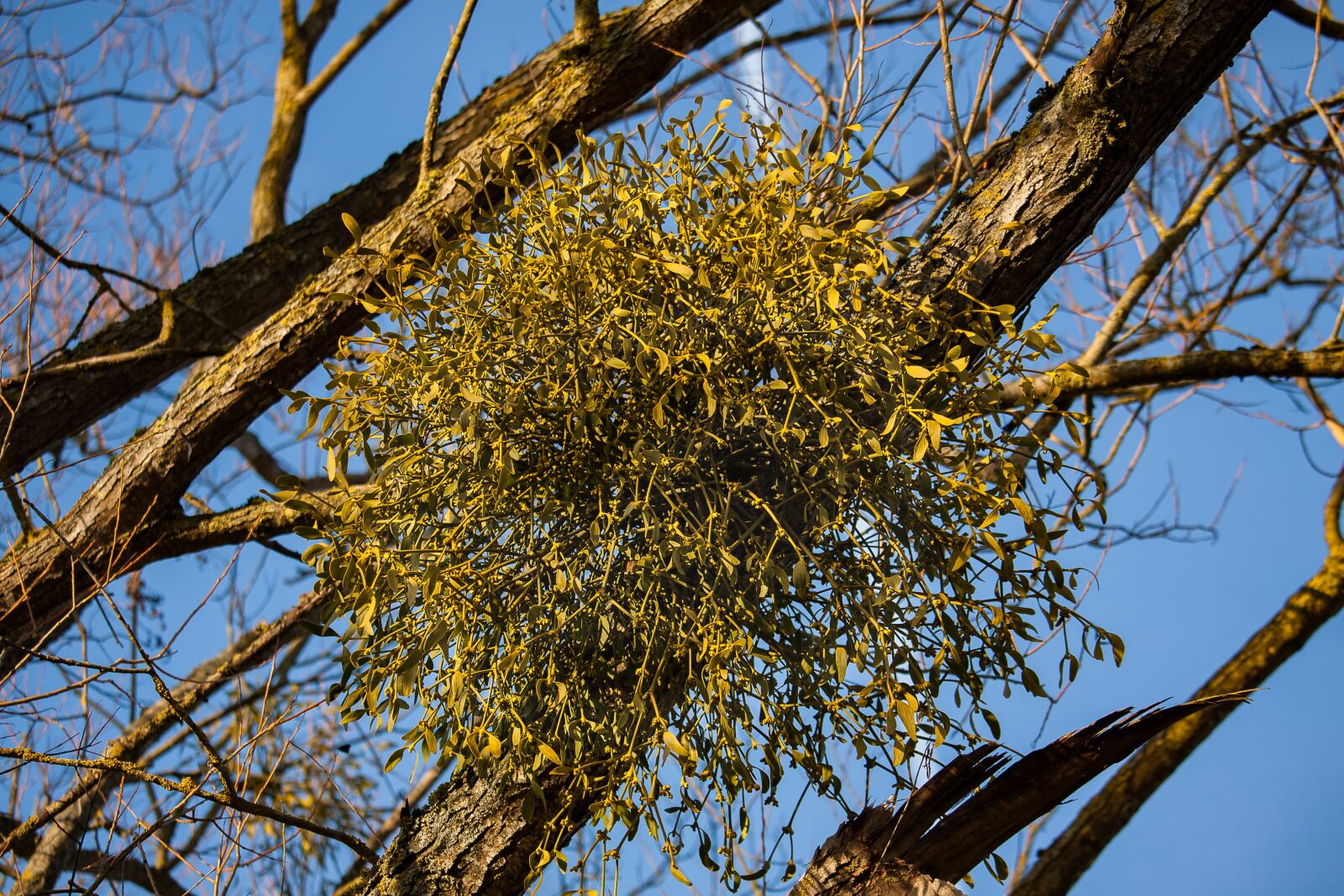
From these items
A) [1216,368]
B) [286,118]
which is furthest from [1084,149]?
[286,118]

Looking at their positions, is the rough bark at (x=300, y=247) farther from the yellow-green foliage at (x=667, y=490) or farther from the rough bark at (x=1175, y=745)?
the rough bark at (x=1175, y=745)

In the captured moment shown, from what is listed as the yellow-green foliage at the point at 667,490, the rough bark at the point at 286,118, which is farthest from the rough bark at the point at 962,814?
the rough bark at the point at 286,118

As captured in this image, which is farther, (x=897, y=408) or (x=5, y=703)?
(x=5, y=703)

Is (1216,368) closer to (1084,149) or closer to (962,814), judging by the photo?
(1084,149)

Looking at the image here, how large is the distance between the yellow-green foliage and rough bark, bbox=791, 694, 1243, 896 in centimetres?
8

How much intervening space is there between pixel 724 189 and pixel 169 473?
138 centimetres

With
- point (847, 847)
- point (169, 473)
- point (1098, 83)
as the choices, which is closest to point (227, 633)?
point (169, 473)

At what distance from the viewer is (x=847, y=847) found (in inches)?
52.0

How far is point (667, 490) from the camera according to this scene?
4.04 feet

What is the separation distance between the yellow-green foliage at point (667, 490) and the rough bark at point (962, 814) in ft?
0.25

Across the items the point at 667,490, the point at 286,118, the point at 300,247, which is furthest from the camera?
the point at 286,118

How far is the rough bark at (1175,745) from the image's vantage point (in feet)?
8.79

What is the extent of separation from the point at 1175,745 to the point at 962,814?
5.78ft

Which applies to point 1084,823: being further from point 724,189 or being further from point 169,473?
point 169,473
